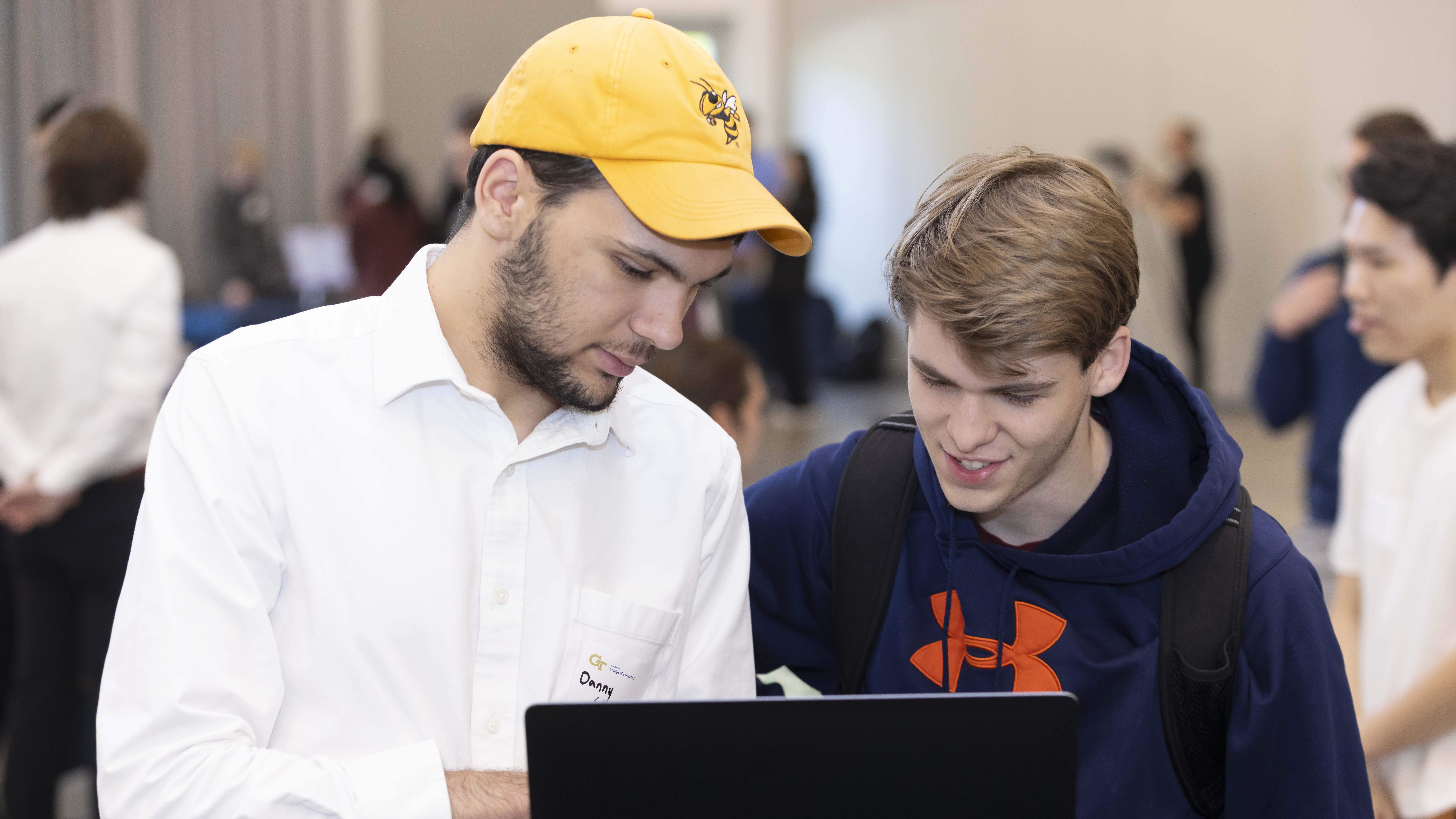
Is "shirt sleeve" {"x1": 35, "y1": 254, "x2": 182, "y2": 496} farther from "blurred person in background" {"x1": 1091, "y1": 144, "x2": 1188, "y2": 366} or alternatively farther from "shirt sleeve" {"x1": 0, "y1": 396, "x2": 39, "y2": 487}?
"blurred person in background" {"x1": 1091, "y1": 144, "x2": 1188, "y2": 366}

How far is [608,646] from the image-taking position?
4.18 feet

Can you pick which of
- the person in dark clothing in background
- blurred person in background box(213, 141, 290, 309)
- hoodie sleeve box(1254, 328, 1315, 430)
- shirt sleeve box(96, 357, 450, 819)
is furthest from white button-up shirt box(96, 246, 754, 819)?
blurred person in background box(213, 141, 290, 309)

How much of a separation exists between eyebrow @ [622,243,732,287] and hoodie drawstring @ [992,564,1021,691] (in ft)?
1.62

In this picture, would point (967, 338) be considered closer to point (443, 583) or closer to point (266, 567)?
point (443, 583)

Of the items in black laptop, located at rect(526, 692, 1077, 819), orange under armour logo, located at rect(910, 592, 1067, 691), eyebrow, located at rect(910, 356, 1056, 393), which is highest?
eyebrow, located at rect(910, 356, 1056, 393)

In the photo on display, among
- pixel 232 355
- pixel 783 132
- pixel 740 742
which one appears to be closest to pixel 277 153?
pixel 783 132

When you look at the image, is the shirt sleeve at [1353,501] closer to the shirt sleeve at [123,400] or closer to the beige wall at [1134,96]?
the shirt sleeve at [123,400]

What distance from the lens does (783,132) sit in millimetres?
11180

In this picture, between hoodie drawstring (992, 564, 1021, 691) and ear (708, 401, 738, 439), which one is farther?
ear (708, 401, 738, 439)

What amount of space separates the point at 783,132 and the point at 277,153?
4.75 m

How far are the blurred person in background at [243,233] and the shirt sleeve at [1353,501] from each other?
7.05 m

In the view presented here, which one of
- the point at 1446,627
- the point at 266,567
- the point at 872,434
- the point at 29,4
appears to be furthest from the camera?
the point at 29,4

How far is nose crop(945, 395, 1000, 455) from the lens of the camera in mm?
1261

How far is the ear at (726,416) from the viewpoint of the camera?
2318 mm
